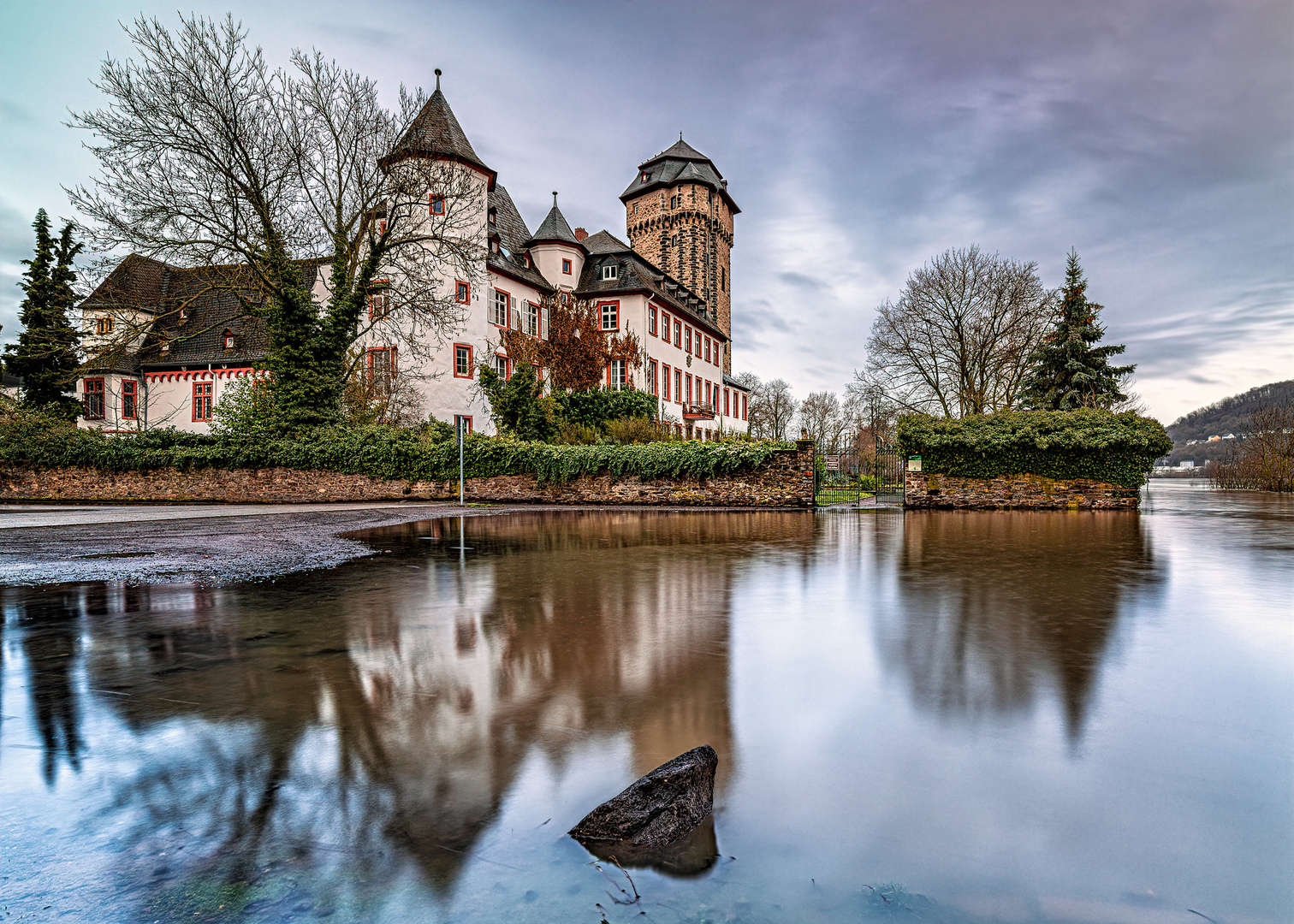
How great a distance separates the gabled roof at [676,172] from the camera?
5681cm

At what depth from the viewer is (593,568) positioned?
853cm

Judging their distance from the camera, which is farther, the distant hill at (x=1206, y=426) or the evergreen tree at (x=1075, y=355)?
the distant hill at (x=1206, y=426)

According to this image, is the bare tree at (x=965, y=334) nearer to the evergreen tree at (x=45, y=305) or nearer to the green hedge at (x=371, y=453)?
the green hedge at (x=371, y=453)

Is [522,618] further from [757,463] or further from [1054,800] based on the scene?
[757,463]

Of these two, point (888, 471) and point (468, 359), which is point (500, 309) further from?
point (888, 471)

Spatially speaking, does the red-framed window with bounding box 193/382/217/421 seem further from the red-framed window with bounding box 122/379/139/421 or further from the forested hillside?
the forested hillside

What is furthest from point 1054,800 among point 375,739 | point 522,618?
point 522,618

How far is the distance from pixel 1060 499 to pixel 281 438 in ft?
90.8

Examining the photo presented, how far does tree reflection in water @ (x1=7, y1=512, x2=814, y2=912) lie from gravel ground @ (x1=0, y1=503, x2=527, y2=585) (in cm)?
104

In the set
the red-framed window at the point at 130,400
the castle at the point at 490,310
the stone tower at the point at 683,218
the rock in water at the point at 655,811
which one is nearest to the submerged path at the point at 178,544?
the rock in water at the point at 655,811

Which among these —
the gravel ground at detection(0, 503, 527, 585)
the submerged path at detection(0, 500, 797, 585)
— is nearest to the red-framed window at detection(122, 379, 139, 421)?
the submerged path at detection(0, 500, 797, 585)

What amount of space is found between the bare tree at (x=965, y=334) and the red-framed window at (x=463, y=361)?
2139 cm

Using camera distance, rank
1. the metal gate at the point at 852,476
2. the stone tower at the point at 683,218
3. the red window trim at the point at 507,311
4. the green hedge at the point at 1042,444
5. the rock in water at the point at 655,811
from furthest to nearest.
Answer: the stone tower at the point at 683,218 < the red window trim at the point at 507,311 < the metal gate at the point at 852,476 < the green hedge at the point at 1042,444 < the rock in water at the point at 655,811

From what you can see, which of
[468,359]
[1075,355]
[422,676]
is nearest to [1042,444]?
[1075,355]
